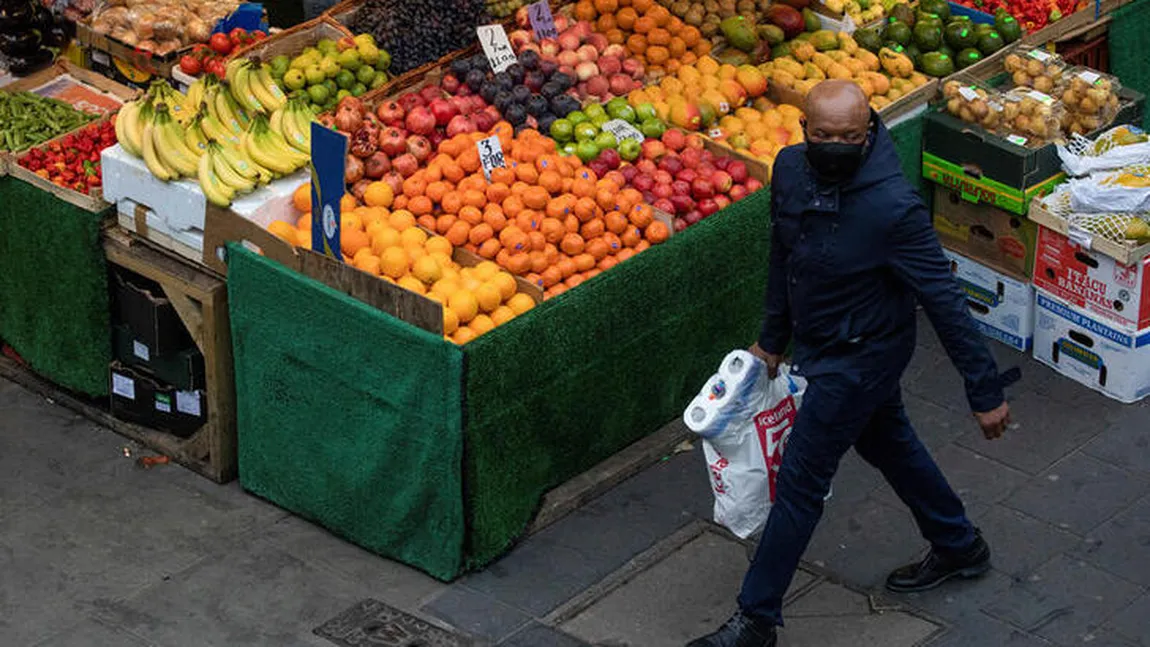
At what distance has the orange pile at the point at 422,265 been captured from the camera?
679cm

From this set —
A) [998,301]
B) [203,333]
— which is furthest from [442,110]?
[998,301]

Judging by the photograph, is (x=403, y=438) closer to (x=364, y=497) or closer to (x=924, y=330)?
(x=364, y=497)

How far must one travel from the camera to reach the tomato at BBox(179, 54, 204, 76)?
869 cm

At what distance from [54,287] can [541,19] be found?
101 inches

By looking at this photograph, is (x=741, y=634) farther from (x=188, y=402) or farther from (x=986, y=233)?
(x=986, y=233)

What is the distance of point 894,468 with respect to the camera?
6367mm

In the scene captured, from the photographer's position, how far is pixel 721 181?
7.77 meters

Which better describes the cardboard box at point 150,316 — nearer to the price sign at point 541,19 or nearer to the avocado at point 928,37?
the price sign at point 541,19

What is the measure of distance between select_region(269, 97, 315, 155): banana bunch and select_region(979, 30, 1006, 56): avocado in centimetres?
337

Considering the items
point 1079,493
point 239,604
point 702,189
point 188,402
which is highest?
point 702,189

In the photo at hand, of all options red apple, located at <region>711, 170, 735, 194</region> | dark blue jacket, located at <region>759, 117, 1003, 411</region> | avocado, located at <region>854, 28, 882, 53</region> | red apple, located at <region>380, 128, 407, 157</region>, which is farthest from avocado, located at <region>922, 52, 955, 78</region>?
dark blue jacket, located at <region>759, 117, 1003, 411</region>

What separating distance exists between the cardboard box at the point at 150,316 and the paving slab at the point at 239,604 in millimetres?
994

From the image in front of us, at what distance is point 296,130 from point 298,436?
132cm

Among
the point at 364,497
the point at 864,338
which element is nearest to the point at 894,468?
the point at 864,338
